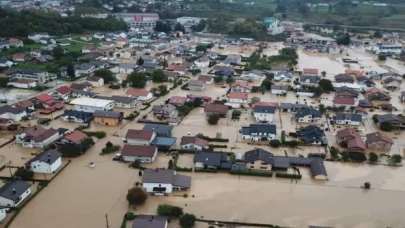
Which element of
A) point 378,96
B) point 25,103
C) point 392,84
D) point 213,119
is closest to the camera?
point 213,119

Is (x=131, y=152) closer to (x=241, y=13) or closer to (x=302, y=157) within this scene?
(x=302, y=157)

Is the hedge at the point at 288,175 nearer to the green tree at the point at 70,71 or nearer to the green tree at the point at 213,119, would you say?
the green tree at the point at 213,119

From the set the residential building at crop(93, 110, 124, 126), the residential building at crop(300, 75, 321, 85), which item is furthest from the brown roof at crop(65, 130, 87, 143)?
the residential building at crop(300, 75, 321, 85)

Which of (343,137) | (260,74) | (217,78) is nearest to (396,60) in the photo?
(260,74)

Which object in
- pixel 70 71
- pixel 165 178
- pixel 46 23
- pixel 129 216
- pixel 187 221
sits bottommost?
pixel 129 216

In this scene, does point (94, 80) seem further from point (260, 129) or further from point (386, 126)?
point (386, 126)

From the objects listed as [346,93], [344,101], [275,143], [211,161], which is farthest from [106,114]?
[346,93]

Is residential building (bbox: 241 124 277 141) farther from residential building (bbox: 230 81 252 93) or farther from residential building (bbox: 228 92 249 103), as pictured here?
residential building (bbox: 230 81 252 93)

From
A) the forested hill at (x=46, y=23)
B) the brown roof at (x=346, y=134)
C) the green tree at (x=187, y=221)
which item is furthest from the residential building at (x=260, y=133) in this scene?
the forested hill at (x=46, y=23)
